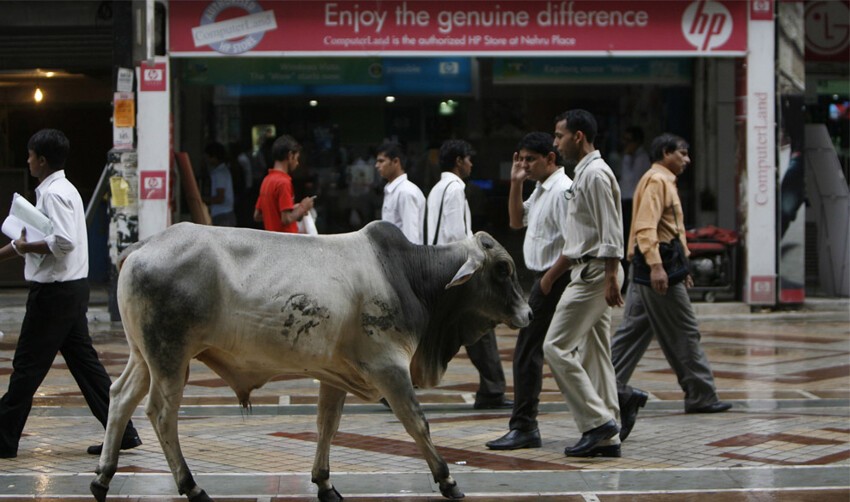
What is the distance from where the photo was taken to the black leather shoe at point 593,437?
25.5ft

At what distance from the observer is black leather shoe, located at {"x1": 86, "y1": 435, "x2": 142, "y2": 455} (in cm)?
786

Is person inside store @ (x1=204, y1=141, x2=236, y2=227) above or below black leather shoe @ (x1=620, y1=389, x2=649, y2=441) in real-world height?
above

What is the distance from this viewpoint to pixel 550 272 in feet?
25.9

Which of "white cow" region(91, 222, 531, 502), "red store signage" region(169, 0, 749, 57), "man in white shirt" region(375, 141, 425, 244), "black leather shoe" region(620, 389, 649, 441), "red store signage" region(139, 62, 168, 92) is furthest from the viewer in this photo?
"red store signage" region(169, 0, 749, 57)

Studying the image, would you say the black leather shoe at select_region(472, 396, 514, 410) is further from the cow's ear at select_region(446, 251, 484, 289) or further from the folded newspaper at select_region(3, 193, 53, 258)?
the folded newspaper at select_region(3, 193, 53, 258)

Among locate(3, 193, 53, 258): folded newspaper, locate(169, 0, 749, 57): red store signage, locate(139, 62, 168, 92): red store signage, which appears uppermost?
locate(169, 0, 749, 57): red store signage

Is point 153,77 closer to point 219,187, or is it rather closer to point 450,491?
point 219,187

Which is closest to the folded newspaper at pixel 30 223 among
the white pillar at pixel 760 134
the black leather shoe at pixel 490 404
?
the black leather shoe at pixel 490 404

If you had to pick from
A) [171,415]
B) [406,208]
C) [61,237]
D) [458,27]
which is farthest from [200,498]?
[458,27]

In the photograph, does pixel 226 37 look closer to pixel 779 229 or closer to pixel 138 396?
pixel 779 229

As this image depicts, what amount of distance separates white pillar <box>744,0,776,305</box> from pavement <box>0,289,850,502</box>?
162 inches

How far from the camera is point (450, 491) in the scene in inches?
260

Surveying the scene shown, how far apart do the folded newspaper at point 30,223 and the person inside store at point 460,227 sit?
320cm

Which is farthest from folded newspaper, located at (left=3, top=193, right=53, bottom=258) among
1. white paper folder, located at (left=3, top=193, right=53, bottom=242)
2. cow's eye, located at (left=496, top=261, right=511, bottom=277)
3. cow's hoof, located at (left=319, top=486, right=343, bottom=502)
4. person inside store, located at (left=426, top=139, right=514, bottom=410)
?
person inside store, located at (left=426, top=139, right=514, bottom=410)
